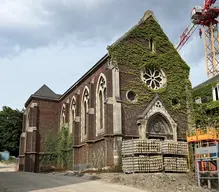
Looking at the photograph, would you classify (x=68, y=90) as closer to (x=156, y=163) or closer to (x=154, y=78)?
(x=154, y=78)

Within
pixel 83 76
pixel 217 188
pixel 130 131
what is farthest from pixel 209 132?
pixel 83 76

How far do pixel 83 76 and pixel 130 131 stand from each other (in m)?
10.6

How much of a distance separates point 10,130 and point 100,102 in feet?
98.5

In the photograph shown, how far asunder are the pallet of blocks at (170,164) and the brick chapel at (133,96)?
3669mm

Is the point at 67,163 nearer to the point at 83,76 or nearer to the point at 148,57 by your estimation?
the point at 83,76

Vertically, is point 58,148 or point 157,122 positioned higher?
point 157,122

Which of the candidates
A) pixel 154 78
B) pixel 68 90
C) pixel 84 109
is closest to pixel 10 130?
pixel 68 90

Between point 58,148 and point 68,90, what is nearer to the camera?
point 58,148

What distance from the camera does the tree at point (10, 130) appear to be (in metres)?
51.3

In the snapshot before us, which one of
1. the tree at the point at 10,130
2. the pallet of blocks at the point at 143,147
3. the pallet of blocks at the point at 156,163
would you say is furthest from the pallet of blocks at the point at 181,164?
the tree at the point at 10,130

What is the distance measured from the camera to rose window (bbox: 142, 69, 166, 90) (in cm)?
2734

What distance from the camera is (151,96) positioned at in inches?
1050

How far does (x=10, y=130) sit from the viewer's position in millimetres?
52125

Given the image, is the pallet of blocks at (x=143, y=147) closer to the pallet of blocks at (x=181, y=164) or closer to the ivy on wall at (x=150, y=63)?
the pallet of blocks at (x=181, y=164)
